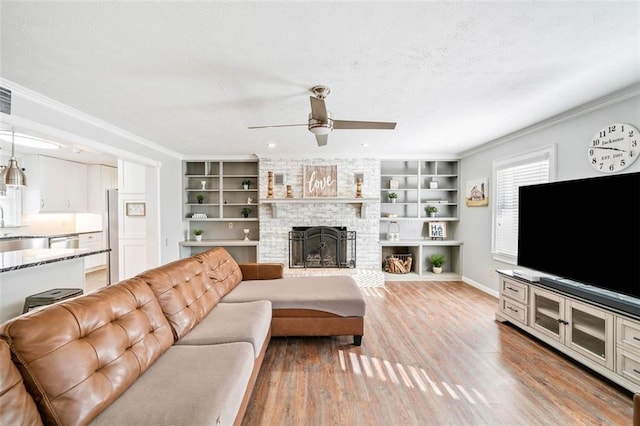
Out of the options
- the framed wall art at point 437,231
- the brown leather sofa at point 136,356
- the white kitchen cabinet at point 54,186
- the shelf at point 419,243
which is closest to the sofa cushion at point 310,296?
the brown leather sofa at point 136,356

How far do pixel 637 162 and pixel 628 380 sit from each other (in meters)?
1.81

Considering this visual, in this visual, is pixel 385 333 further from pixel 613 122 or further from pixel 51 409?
pixel 613 122

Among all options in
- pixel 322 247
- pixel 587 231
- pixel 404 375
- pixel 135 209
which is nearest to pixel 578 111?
pixel 587 231

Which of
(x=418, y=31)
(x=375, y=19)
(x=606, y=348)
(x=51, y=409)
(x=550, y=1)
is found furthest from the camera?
(x=606, y=348)

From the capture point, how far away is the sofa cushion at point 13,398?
3.08ft

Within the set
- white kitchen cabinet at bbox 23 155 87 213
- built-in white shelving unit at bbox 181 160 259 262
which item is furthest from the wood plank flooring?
white kitchen cabinet at bbox 23 155 87 213

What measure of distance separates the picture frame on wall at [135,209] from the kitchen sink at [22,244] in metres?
1.56

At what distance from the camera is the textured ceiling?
153cm

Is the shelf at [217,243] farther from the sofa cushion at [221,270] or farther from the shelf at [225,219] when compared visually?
the sofa cushion at [221,270]

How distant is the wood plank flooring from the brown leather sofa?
445 mm

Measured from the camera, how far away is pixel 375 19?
1.57m

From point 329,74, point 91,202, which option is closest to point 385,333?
point 329,74

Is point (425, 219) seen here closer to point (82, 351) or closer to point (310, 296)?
point (310, 296)

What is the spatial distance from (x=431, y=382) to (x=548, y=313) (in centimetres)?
149
